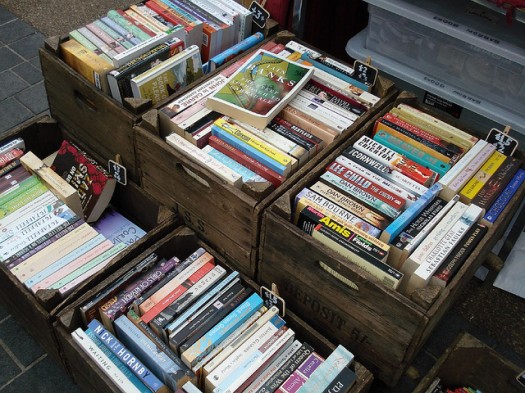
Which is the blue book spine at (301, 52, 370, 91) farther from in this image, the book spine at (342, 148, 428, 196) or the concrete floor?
the concrete floor

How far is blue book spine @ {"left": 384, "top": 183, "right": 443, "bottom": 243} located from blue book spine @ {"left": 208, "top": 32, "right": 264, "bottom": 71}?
1058mm

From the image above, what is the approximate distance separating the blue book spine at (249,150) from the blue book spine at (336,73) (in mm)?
573

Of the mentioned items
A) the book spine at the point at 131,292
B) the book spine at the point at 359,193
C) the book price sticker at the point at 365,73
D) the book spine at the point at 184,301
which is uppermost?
the book price sticker at the point at 365,73

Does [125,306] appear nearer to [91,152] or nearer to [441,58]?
[91,152]

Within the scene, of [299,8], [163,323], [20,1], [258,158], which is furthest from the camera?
[20,1]

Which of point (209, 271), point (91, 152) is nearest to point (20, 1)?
point (91, 152)

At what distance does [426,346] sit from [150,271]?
1.26 meters

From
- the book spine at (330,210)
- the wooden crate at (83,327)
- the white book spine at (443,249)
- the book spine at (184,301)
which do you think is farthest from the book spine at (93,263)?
the white book spine at (443,249)

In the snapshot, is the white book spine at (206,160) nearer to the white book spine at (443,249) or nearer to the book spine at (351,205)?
the book spine at (351,205)

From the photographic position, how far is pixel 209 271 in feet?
6.78

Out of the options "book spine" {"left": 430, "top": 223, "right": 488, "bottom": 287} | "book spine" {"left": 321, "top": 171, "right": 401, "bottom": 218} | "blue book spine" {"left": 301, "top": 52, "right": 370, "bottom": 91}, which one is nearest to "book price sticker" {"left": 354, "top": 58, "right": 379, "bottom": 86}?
"blue book spine" {"left": 301, "top": 52, "right": 370, "bottom": 91}

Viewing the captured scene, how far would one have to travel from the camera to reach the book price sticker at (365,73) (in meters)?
Answer: 2.30

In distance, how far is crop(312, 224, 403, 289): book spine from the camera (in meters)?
1.71

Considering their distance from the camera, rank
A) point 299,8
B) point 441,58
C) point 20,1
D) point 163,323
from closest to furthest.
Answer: point 163,323 < point 441,58 < point 299,8 < point 20,1
